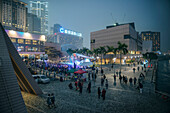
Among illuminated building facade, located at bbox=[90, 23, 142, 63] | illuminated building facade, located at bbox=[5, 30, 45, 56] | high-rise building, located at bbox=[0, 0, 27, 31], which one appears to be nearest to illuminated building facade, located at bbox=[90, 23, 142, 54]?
illuminated building facade, located at bbox=[90, 23, 142, 63]

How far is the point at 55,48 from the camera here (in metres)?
106

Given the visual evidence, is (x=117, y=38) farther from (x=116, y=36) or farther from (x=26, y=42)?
(x=26, y=42)

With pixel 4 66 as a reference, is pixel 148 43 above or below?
above

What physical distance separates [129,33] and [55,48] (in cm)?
6631

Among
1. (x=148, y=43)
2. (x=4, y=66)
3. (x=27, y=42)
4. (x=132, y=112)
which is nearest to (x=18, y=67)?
(x=4, y=66)

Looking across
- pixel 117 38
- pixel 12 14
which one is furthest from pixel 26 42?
pixel 12 14

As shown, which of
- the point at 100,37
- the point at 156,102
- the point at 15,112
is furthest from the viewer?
the point at 100,37

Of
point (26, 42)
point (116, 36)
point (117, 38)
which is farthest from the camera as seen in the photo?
point (116, 36)

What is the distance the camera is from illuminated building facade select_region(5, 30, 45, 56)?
60.4 metres

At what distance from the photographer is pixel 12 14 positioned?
157500 mm

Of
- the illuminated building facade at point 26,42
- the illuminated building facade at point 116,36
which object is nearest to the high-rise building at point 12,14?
the illuminated building facade at point 26,42

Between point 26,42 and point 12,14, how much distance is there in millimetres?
124534

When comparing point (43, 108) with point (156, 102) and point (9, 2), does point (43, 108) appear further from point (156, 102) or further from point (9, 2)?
point (9, 2)

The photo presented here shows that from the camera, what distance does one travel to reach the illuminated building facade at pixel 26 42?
60.4m
